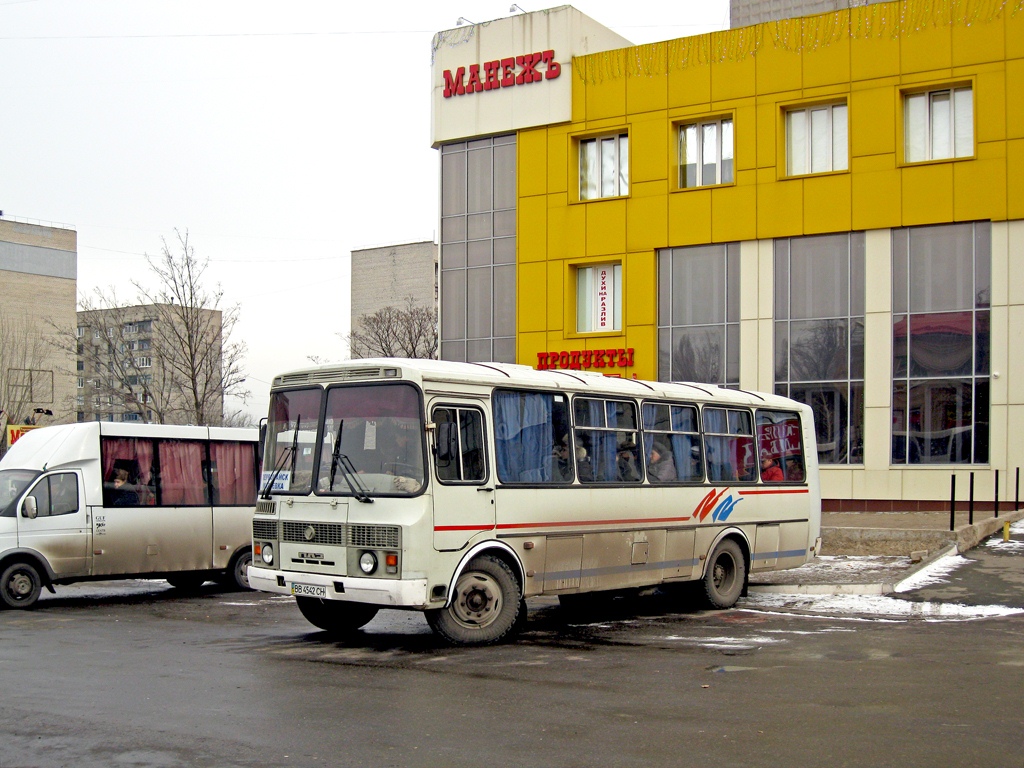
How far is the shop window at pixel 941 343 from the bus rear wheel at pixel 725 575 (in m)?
14.9

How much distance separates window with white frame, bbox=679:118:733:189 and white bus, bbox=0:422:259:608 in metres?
17.2

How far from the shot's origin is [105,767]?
6.36m

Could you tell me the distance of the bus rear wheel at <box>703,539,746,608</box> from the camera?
14180mm

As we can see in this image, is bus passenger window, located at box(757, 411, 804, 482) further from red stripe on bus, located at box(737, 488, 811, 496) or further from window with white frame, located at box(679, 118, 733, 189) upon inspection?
window with white frame, located at box(679, 118, 733, 189)

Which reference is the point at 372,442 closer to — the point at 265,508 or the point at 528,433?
the point at 265,508

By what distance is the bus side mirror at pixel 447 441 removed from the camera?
1098cm

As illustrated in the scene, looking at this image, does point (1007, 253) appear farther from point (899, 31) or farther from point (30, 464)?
point (30, 464)

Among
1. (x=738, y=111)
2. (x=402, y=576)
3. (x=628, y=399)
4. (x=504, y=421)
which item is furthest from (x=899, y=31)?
(x=402, y=576)

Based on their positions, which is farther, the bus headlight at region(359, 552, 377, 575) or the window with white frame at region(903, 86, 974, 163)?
the window with white frame at region(903, 86, 974, 163)

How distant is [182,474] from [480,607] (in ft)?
25.5

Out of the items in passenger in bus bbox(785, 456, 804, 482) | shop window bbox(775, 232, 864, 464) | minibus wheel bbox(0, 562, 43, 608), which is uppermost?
shop window bbox(775, 232, 864, 464)

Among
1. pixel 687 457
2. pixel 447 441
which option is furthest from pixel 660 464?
pixel 447 441

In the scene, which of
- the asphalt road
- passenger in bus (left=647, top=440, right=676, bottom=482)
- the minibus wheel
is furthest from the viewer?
the minibus wheel

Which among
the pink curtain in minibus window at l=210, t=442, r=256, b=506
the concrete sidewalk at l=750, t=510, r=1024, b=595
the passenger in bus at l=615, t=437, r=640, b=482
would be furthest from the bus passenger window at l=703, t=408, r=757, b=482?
the pink curtain in minibus window at l=210, t=442, r=256, b=506
